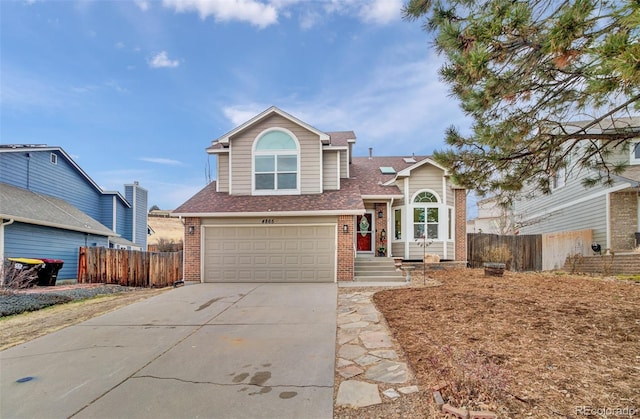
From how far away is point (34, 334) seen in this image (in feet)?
18.7

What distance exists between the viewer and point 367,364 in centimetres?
396

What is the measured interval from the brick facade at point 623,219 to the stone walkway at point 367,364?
1301cm

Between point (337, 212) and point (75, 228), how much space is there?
40.1ft

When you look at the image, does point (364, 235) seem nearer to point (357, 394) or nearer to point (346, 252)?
point (346, 252)

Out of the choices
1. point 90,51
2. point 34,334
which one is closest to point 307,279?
point 34,334

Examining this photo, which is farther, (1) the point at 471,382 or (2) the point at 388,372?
(2) the point at 388,372

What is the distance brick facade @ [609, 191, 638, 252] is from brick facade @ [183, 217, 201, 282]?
1644cm

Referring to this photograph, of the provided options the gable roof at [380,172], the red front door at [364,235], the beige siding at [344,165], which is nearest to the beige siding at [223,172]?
the beige siding at [344,165]

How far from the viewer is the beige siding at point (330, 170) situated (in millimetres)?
12352

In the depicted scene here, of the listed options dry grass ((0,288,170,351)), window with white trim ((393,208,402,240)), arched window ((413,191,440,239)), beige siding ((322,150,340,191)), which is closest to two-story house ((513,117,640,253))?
arched window ((413,191,440,239))

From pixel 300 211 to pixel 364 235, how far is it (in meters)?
3.76

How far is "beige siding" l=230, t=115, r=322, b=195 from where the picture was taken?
474 inches

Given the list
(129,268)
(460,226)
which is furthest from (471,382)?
(129,268)

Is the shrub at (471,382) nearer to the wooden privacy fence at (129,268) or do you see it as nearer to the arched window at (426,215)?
the arched window at (426,215)
